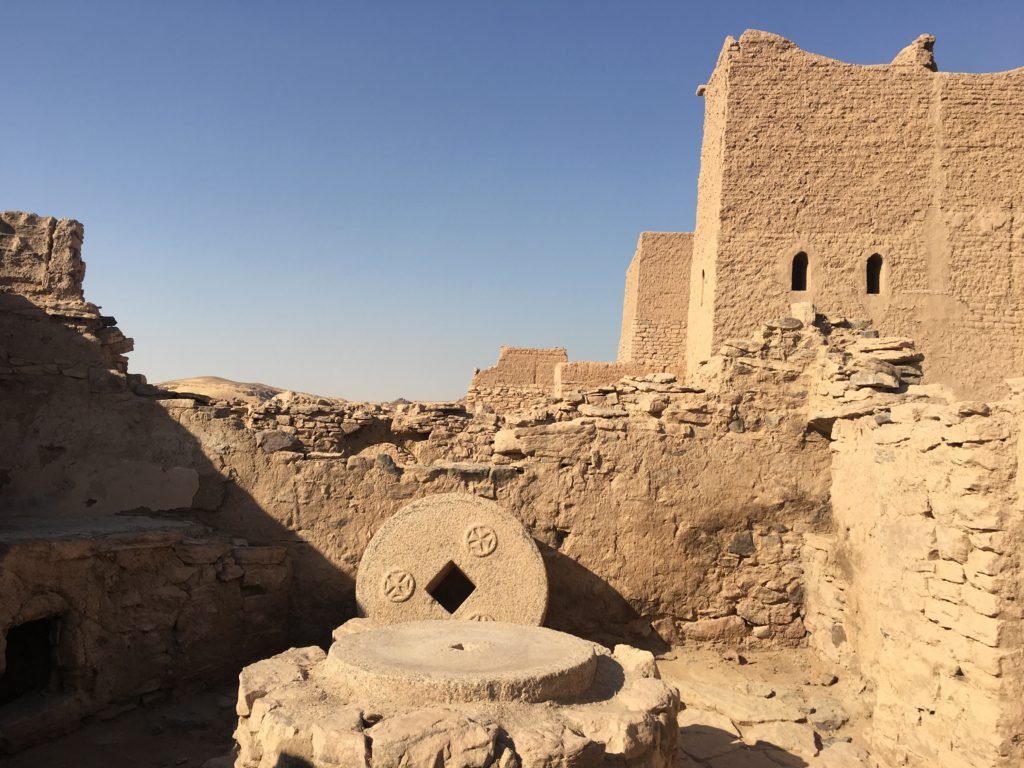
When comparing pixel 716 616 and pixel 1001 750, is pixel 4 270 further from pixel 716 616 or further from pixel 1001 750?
pixel 1001 750

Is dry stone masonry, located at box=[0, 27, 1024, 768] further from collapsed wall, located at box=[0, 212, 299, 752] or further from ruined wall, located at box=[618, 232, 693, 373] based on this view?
ruined wall, located at box=[618, 232, 693, 373]

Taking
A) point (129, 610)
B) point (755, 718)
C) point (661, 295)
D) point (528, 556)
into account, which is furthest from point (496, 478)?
point (661, 295)

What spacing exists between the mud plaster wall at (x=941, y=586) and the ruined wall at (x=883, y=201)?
6.40 metres

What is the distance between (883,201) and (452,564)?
30.5ft

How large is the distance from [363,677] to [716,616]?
4.03 metres

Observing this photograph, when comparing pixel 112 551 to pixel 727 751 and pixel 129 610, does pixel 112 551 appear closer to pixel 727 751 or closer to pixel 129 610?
pixel 129 610

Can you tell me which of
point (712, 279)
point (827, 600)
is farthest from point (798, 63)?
point (827, 600)

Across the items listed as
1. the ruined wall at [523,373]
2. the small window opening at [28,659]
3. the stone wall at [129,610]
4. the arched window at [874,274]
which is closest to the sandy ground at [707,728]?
the stone wall at [129,610]

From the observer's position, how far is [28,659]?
248 inches

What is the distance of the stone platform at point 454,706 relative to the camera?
3879 mm

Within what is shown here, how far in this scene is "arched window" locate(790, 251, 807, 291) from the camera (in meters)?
12.6

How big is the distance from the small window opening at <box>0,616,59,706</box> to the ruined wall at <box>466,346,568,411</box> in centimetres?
964

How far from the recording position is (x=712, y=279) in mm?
12641

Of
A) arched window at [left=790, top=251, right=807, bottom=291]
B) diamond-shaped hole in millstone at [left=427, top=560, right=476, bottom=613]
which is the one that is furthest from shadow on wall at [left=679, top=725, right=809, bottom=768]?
arched window at [left=790, top=251, right=807, bottom=291]
